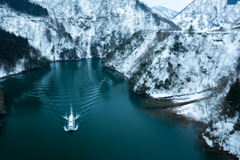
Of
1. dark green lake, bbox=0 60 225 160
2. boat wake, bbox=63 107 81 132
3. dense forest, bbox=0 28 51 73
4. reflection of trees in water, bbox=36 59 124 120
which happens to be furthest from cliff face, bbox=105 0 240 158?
dense forest, bbox=0 28 51 73

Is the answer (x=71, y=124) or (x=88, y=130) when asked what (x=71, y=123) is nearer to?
(x=71, y=124)

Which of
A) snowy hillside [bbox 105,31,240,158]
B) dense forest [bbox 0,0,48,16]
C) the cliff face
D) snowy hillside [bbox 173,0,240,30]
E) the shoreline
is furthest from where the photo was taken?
snowy hillside [bbox 173,0,240,30]

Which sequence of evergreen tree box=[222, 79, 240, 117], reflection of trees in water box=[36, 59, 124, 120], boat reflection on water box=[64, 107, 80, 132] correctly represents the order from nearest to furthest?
evergreen tree box=[222, 79, 240, 117]
boat reflection on water box=[64, 107, 80, 132]
reflection of trees in water box=[36, 59, 124, 120]

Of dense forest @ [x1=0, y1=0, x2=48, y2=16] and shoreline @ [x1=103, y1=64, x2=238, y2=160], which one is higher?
dense forest @ [x1=0, y1=0, x2=48, y2=16]

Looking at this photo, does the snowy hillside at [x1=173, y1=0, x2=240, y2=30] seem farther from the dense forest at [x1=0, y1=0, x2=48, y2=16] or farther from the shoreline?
the shoreline

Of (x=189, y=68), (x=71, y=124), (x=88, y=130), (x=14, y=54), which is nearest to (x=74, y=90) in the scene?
(x=71, y=124)

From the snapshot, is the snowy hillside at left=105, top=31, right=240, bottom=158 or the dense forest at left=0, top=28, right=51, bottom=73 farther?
the dense forest at left=0, top=28, right=51, bottom=73
